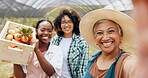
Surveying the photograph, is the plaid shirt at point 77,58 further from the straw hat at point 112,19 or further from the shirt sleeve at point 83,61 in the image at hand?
the straw hat at point 112,19

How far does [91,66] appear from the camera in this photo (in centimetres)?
196

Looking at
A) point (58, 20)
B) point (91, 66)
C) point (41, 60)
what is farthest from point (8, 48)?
point (58, 20)

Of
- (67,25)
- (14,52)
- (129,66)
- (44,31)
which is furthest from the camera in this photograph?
(67,25)

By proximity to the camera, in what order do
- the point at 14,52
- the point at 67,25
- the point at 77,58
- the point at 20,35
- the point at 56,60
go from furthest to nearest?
the point at 67,25 < the point at 77,58 < the point at 56,60 < the point at 20,35 < the point at 14,52

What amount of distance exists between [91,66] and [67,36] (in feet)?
4.48

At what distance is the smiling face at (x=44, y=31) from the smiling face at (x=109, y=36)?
107 cm

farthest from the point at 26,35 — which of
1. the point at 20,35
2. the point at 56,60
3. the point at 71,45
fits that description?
the point at 71,45

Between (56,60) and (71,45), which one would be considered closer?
(56,60)

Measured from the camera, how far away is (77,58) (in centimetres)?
292

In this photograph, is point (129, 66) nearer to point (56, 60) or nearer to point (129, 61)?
point (129, 61)

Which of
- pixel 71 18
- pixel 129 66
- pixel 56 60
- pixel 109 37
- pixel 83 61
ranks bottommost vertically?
pixel 83 61

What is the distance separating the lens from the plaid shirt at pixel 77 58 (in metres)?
2.85

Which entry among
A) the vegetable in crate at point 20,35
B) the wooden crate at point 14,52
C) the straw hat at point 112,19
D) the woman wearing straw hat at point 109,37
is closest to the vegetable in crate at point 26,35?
the vegetable in crate at point 20,35

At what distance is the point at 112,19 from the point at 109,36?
21 cm
